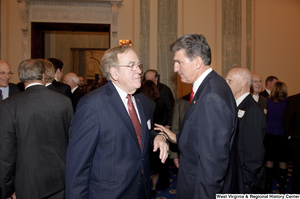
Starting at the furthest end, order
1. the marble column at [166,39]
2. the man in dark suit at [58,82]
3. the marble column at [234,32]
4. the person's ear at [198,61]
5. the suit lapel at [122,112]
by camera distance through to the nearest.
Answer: the marble column at [234,32], the marble column at [166,39], the man in dark suit at [58,82], the person's ear at [198,61], the suit lapel at [122,112]

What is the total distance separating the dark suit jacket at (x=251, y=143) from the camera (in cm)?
207

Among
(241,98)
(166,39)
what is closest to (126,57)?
(241,98)

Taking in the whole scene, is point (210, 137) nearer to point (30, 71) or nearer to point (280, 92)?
point (30, 71)

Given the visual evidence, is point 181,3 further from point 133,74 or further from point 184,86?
point 133,74

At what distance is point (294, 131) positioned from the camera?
316cm

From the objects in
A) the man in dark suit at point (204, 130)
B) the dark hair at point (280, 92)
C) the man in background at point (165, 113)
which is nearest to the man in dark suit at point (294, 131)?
the dark hair at point (280, 92)

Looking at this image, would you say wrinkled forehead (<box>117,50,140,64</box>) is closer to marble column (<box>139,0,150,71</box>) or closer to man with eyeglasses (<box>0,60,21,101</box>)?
man with eyeglasses (<box>0,60,21,101</box>)

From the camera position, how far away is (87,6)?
21.6 ft

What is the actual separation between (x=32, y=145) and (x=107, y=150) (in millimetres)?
904

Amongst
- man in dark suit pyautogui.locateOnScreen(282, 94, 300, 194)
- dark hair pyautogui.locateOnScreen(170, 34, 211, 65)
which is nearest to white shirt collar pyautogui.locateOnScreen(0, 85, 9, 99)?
dark hair pyautogui.locateOnScreen(170, 34, 211, 65)

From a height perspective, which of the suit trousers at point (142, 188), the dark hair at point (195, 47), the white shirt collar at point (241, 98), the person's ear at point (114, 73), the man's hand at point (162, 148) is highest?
the dark hair at point (195, 47)

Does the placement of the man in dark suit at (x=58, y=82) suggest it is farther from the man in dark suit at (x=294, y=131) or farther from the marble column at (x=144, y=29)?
the marble column at (x=144, y=29)

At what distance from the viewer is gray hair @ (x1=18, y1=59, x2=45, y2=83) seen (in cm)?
210

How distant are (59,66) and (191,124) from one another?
2.78 metres
